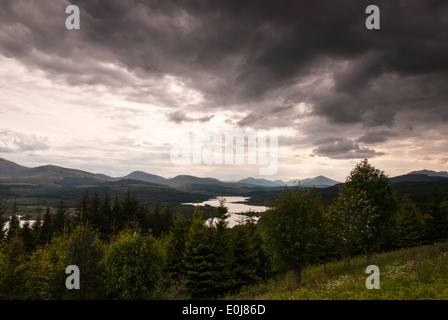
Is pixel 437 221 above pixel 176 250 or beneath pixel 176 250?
beneath

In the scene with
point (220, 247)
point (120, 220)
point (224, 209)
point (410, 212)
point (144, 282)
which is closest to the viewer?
point (144, 282)

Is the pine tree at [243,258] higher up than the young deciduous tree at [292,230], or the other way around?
the young deciduous tree at [292,230]

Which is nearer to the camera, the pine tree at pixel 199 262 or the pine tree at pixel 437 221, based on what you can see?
the pine tree at pixel 199 262

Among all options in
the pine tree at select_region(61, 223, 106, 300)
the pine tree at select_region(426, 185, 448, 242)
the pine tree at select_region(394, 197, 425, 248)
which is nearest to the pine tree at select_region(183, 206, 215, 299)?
the pine tree at select_region(61, 223, 106, 300)

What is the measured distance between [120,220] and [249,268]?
41.5 metres

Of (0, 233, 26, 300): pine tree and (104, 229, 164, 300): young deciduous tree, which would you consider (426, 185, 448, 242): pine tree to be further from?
(0, 233, 26, 300): pine tree

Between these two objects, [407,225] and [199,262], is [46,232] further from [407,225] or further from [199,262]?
[407,225]

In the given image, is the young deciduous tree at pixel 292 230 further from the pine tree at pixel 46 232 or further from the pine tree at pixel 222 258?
the pine tree at pixel 46 232

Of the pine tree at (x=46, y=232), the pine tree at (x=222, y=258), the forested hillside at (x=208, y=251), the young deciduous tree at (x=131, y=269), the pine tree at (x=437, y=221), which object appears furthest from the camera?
the pine tree at (x=437, y=221)

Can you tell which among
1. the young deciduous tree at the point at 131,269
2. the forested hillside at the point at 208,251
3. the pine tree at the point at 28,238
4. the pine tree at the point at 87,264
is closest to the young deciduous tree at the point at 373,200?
the forested hillside at the point at 208,251

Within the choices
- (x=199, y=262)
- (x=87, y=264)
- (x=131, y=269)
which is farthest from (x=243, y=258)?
(x=87, y=264)
